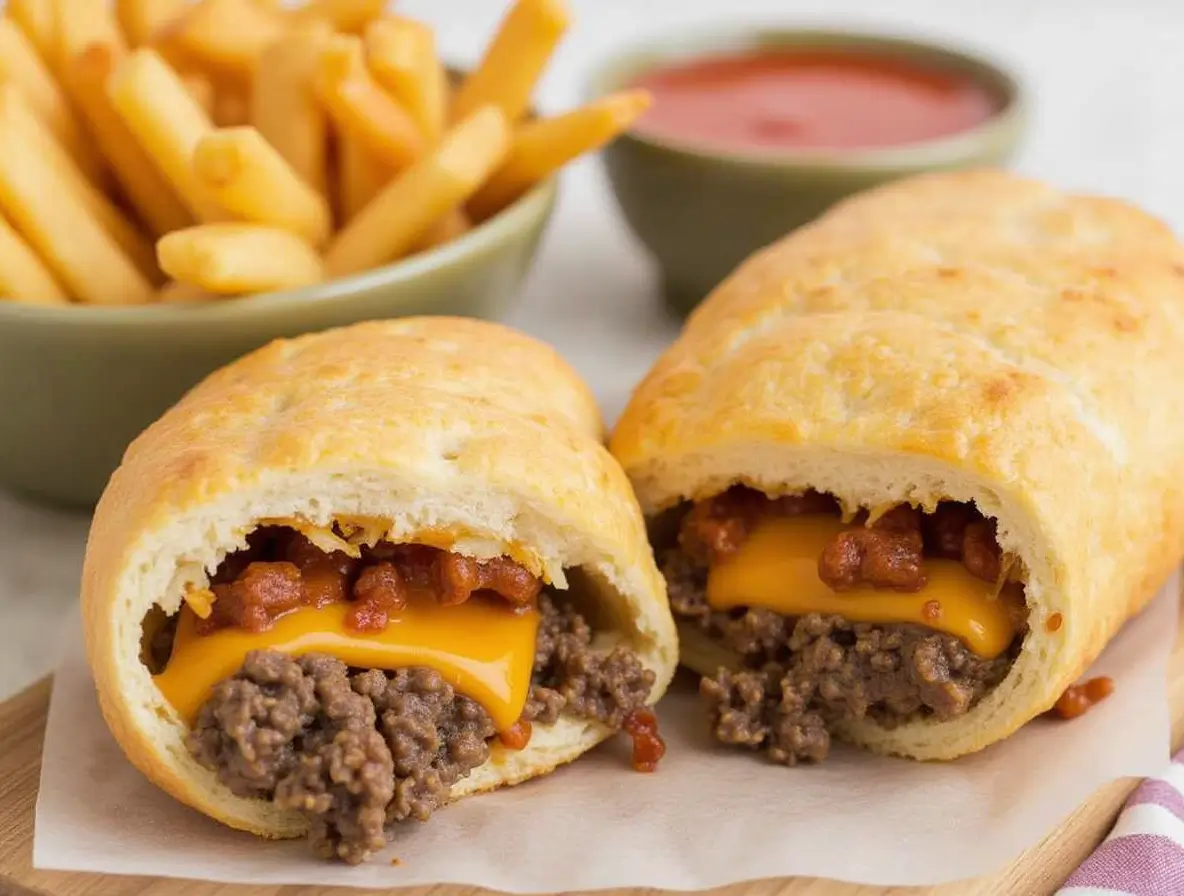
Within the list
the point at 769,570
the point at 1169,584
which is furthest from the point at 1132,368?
the point at 769,570

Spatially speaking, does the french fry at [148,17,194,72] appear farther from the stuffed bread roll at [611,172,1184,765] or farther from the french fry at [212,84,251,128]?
the stuffed bread roll at [611,172,1184,765]

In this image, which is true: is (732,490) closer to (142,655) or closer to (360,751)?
(360,751)

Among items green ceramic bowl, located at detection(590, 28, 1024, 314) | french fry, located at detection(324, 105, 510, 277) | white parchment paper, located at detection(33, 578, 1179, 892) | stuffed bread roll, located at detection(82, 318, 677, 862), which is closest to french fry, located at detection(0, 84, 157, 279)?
french fry, located at detection(324, 105, 510, 277)

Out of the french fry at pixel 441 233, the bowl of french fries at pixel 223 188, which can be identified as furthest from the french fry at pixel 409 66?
the french fry at pixel 441 233

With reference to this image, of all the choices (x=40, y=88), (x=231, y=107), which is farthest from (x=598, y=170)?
(x=40, y=88)

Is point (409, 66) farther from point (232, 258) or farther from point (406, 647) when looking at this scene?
point (406, 647)
